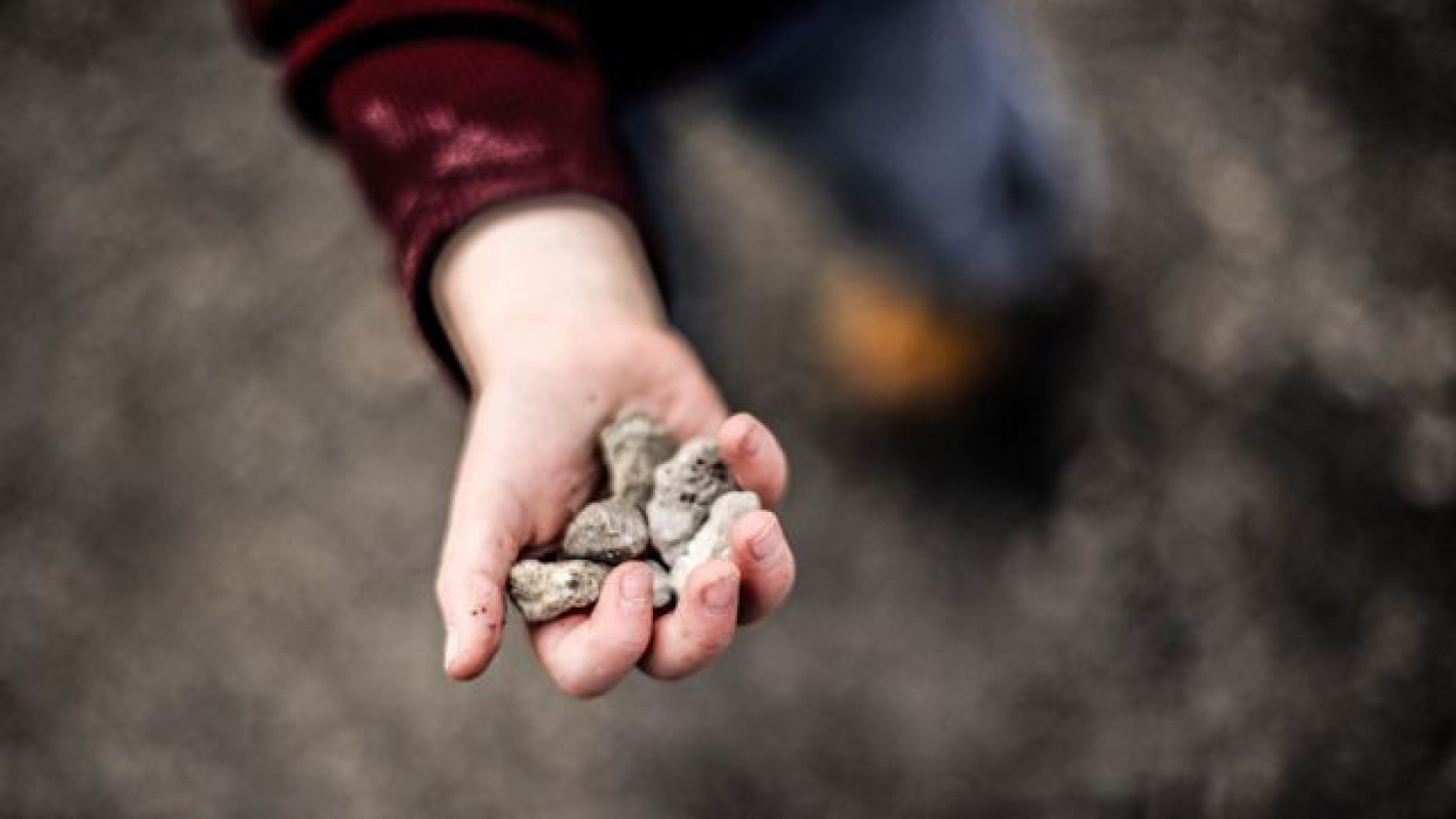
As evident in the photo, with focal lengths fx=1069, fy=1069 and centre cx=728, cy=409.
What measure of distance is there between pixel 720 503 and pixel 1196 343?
1.48 metres

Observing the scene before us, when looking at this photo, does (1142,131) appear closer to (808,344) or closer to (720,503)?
(808,344)

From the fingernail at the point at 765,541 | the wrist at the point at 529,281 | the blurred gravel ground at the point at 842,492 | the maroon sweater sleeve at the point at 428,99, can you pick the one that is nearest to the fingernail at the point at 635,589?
the fingernail at the point at 765,541

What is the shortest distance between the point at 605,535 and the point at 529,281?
14.0 inches

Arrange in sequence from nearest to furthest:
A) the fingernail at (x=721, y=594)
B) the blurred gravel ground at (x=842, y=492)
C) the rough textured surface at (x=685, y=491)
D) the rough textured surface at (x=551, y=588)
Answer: the fingernail at (x=721, y=594) → the rough textured surface at (x=551, y=588) → the rough textured surface at (x=685, y=491) → the blurred gravel ground at (x=842, y=492)

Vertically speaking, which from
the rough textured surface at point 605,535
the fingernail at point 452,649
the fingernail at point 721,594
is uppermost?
the rough textured surface at point 605,535

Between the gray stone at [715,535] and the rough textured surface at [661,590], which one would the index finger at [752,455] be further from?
the rough textured surface at [661,590]

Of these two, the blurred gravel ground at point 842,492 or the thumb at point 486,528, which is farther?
the blurred gravel ground at point 842,492

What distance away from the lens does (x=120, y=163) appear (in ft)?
8.73

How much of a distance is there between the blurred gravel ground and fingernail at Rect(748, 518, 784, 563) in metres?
1.05

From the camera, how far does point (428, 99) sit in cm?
137

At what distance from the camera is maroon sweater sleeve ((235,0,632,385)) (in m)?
1.35

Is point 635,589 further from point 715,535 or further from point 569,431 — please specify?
point 569,431

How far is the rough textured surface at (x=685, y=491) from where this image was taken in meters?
1.35

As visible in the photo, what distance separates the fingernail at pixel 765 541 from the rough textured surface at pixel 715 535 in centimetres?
10
